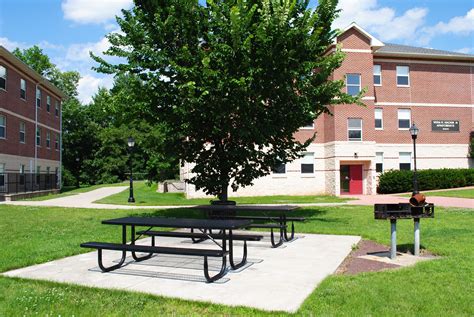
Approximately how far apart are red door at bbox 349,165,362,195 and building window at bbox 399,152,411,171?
3.82 metres

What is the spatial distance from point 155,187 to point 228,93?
29.9 meters

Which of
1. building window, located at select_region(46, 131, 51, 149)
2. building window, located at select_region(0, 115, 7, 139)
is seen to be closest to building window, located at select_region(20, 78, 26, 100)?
building window, located at select_region(0, 115, 7, 139)

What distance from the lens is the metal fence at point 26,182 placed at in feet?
92.8

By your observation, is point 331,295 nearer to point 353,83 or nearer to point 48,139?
point 353,83

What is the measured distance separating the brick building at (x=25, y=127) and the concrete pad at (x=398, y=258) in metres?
26.1

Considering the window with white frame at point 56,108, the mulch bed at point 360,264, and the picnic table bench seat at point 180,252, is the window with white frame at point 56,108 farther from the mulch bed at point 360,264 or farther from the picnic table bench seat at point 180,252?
the mulch bed at point 360,264

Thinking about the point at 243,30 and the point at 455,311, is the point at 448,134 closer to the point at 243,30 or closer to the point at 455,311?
the point at 243,30

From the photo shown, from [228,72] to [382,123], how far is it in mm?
22353

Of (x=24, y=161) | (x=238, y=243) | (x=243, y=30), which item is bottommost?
(x=238, y=243)

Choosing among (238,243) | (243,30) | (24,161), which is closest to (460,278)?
Result: (238,243)

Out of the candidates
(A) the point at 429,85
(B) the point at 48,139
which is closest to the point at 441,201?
(A) the point at 429,85

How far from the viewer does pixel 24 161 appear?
32656mm

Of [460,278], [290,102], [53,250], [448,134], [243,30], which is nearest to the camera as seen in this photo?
[460,278]

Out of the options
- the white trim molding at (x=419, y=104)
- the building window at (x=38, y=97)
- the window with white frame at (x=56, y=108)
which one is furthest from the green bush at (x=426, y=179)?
the window with white frame at (x=56, y=108)
